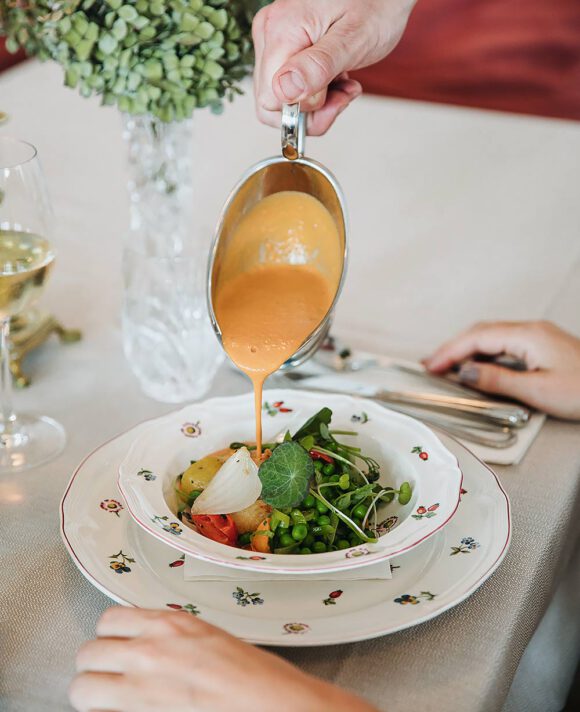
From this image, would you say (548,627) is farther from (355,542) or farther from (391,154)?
(391,154)

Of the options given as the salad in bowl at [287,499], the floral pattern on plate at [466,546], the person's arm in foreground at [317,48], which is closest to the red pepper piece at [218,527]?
the salad in bowl at [287,499]

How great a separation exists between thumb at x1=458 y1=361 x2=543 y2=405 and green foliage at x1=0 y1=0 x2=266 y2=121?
0.55 meters

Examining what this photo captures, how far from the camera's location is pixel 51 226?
109 centimetres

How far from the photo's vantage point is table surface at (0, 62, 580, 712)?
807 millimetres

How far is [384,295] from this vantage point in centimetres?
157

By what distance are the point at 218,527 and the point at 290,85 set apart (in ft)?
1.70

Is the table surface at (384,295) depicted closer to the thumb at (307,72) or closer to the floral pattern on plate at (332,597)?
the floral pattern on plate at (332,597)

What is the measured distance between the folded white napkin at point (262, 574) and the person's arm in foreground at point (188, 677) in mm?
124

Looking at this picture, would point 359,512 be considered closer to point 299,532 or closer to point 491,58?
point 299,532

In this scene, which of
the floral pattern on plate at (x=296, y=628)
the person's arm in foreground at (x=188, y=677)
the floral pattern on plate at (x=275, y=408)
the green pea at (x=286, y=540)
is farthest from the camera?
the floral pattern on plate at (x=275, y=408)

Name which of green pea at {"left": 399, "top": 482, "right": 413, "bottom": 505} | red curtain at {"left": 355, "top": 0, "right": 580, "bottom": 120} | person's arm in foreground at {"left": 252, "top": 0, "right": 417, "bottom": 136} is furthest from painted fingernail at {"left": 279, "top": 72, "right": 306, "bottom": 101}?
red curtain at {"left": 355, "top": 0, "right": 580, "bottom": 120}

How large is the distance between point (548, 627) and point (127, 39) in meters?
1.00

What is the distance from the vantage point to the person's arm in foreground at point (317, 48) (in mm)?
1080

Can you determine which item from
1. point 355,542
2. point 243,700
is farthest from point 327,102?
point 243,700
